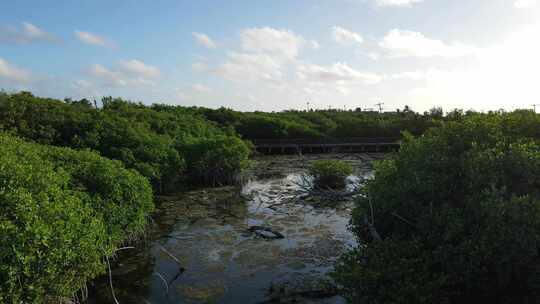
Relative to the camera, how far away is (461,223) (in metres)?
6.94

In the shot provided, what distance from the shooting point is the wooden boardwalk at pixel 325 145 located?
43.1 meters

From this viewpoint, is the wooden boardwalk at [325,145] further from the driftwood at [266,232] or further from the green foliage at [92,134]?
the driftwood at [266,232]

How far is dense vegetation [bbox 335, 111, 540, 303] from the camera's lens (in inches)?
253

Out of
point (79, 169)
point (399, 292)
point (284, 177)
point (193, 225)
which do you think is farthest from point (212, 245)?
point (284, 177)

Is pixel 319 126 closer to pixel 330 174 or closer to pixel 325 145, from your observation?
pixel 325 145

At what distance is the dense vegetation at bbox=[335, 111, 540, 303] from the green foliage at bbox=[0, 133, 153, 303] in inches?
206

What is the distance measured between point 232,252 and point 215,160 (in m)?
11.2

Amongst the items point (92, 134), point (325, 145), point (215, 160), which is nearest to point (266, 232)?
point (215, 160)

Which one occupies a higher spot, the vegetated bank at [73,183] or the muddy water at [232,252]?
the vegetated bank at [73,183]

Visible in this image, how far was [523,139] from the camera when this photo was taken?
27.0 ft

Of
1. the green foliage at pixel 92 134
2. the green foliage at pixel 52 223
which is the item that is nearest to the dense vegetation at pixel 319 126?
the green foliage at pixel 92 134

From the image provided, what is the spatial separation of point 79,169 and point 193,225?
5.18 meters

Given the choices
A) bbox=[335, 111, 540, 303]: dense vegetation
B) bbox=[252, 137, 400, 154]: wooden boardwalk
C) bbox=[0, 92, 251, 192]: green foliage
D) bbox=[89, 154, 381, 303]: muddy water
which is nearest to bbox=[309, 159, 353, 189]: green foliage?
bbox=[89, 154, 381, 303]: muddy water

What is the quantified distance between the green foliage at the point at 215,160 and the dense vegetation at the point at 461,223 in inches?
573
